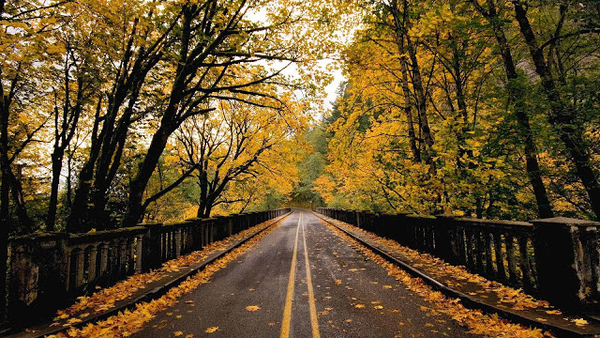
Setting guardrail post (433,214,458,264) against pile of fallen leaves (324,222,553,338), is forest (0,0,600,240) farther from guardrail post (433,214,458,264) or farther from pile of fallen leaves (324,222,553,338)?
pile of fallen leaves (324,222,553,338)

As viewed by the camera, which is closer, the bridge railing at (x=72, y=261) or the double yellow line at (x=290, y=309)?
the double yellow line at (x=290, y=309)

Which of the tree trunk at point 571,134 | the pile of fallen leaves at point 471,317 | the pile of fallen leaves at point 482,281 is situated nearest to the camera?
the pile of fallen leaves at point 471,317

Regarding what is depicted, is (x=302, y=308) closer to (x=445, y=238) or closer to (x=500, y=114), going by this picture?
(x=445, y=238)

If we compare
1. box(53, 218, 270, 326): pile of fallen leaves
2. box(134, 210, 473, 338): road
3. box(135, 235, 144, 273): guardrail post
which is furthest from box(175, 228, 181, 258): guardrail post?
box(134, 210, 473, 338): road

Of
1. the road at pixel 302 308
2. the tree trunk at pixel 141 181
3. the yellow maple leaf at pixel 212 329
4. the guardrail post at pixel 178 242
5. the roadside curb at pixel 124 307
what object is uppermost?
the tree trunk at pixel 141 181

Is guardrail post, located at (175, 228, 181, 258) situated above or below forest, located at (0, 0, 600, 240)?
below

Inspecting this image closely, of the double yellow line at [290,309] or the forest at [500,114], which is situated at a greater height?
the forest at [500,114]

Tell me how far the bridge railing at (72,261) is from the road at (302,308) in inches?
69.7

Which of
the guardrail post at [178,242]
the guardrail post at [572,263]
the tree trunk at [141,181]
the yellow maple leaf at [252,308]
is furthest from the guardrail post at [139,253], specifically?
the guardrail post at [572,263]

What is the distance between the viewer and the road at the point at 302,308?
159 inches

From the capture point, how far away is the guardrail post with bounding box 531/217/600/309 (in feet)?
12.6

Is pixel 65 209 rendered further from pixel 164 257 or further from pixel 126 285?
pixel 126 285

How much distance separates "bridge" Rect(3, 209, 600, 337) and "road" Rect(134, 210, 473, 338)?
21mm

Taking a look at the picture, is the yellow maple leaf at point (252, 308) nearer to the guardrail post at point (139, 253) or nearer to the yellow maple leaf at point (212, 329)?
the yellow maple leaf at point (212, 329)
